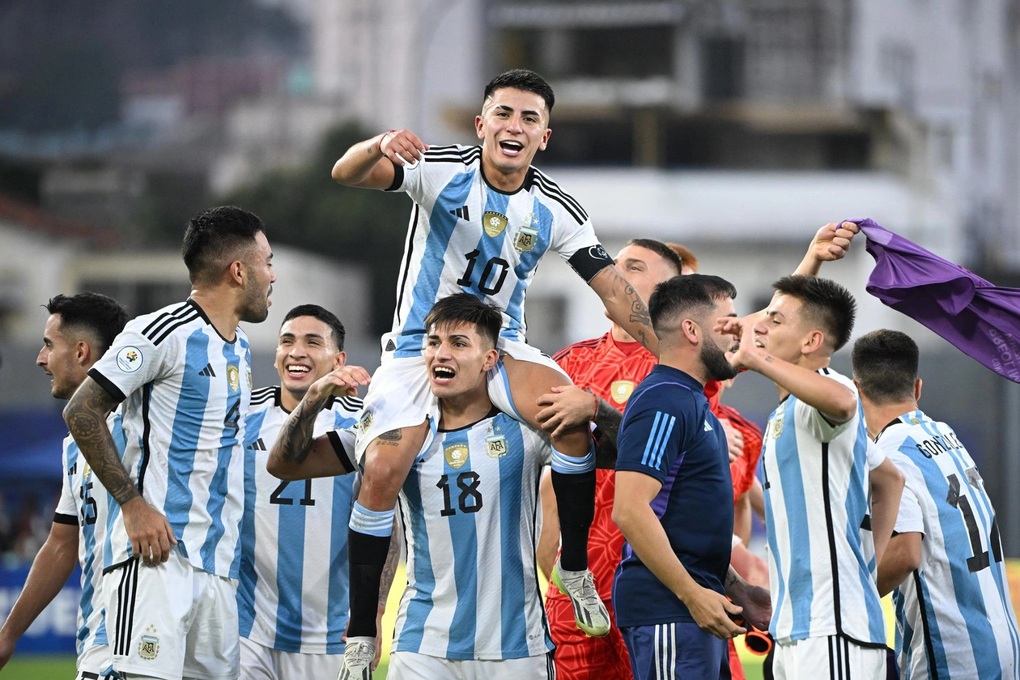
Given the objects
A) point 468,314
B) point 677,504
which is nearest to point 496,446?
point 468,314

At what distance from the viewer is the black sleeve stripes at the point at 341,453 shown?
633 centimetres

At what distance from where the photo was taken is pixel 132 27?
52.7 m

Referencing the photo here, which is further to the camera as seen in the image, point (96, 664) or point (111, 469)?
point (96, 664)

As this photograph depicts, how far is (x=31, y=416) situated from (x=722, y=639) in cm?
1391

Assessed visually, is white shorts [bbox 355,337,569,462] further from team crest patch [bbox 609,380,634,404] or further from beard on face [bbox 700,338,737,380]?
team crest patch [bbox 609,380,634,404]

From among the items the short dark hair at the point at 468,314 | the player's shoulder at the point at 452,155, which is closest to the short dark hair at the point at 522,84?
the player's shoulder at the point at 452,155

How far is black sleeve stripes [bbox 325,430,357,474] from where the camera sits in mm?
6332

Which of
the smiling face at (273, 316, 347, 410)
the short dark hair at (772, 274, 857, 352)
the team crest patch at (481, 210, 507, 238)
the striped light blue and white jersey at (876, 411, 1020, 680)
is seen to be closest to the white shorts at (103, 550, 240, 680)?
the smiling face at (273, 316, 347, 410)

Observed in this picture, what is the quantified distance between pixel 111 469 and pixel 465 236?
1845 mm

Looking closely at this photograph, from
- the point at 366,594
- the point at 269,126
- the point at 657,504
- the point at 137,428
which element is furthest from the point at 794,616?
the point at 269,126

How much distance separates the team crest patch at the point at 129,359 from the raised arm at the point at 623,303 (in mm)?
2082

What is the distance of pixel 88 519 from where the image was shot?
6430 mm

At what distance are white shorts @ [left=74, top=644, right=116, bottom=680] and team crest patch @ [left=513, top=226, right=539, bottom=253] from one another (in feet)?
8.34

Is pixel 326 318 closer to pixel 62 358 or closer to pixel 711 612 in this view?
pixel 62 358
